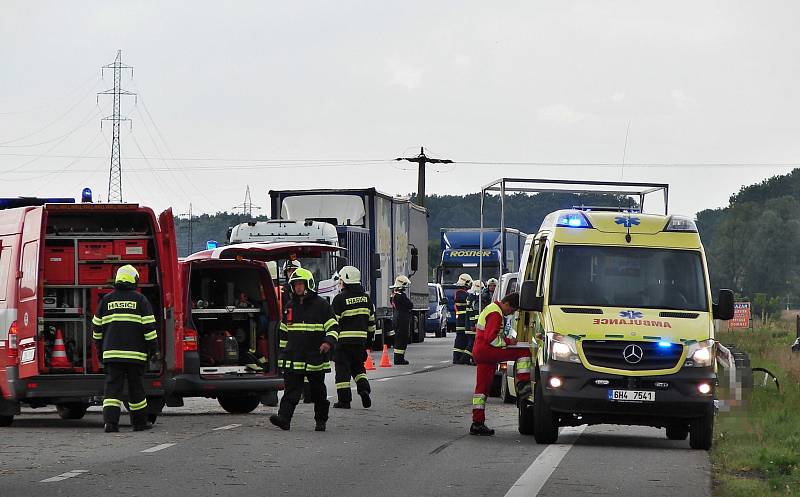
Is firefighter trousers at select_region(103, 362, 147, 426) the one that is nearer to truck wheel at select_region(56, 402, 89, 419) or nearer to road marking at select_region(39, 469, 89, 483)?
truck wheel at select_region(56, 402, 89, 419)

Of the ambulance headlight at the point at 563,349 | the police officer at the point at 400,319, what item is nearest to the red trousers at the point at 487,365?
the ambulance headlight at the point at 563,349

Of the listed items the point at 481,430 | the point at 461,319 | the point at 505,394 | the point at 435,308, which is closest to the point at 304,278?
the point at 481,430

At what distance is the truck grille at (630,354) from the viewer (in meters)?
15.3

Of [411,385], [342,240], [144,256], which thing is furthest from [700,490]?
[342,240]

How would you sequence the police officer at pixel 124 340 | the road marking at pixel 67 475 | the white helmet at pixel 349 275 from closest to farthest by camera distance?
the road marking at pixel 67 475 < the police officer at pixel 124 340 < the white helmet at pixel 349 275

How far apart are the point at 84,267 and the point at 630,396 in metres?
6.56

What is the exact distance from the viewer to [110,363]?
1636 cm

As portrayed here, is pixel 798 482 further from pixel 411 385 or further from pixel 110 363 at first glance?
pixel 411 385

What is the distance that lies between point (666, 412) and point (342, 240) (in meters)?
21.3

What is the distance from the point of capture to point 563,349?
15367 mm

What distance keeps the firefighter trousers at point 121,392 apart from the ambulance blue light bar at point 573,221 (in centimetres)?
469

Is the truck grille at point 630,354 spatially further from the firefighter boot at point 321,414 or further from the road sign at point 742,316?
the road sign at point 742,316

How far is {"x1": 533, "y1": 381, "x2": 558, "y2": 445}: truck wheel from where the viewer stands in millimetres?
15500

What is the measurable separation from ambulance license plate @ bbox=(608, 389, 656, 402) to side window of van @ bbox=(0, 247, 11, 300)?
6617 mm
